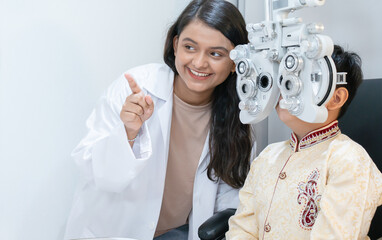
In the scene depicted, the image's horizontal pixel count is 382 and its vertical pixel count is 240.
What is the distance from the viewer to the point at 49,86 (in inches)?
63.0

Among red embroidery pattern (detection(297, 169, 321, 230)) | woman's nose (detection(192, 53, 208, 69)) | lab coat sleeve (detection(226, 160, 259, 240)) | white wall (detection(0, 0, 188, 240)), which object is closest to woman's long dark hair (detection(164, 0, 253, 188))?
woman's nose (detection(192, 53, 208, 69))

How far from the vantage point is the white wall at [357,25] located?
141 cm

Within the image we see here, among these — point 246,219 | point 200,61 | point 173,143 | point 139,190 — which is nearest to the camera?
point 246,219

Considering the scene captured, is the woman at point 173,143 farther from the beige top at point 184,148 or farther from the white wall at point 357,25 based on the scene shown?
the white wall at point 357,25

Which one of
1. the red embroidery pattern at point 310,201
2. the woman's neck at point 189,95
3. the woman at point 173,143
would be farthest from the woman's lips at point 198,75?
the red embroidery pattern at point 310,201

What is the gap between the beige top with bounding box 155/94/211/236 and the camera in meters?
1.52

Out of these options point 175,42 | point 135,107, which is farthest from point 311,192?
point 175,42

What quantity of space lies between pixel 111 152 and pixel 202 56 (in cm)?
41

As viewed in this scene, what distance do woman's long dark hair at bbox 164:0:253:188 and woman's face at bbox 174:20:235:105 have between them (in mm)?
73

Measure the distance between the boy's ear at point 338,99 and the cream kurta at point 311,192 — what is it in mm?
55

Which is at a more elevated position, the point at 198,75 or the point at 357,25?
the point at 357,25

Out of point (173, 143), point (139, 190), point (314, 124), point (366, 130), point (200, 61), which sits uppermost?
point (200, 61)

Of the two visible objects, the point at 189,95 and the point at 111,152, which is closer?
the point at 111,152

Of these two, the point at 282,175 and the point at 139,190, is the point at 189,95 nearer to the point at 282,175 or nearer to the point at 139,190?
the point at 139,190
